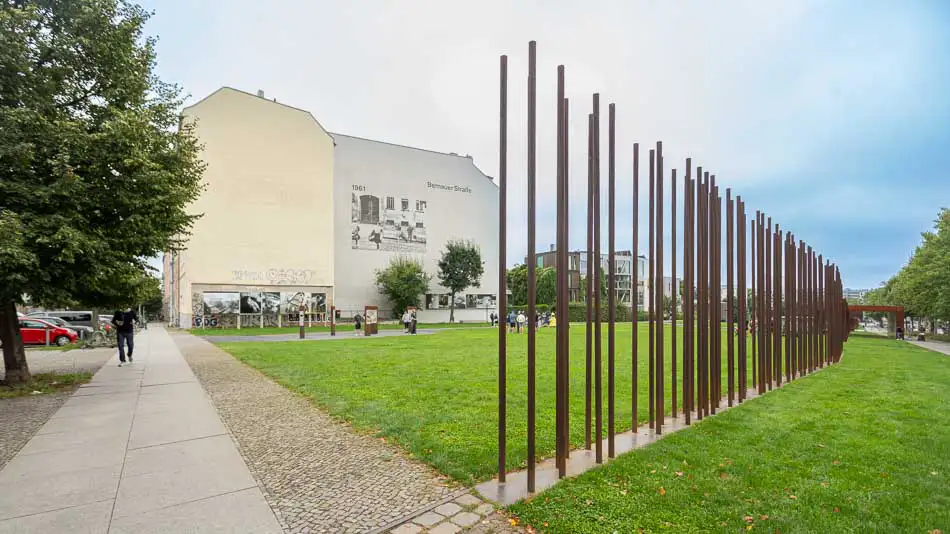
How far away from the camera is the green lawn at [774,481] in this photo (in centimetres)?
392

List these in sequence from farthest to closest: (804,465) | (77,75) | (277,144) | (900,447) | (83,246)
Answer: (277,144) → (77,75) → (83,246) → (900,447) → (804,465)

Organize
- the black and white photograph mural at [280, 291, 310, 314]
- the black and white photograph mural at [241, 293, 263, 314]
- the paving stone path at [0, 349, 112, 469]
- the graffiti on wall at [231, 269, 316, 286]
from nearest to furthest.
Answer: the paving stone path at [0, 349, 112, 469], the black and white photograph mural at [241, 293, 263, 314], the graffiti on wall at [231, 269, 316, 286], the black and white photograph mural at [280, 291, 310, 314]

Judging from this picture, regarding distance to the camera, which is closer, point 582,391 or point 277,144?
point 582,391

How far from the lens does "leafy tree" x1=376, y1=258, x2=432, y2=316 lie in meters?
49.0

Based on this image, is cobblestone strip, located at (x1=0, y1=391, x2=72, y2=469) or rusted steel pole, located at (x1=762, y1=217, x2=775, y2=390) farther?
rusted steel pole, located at (x1=762, y1=217, x2=775, y2=390)

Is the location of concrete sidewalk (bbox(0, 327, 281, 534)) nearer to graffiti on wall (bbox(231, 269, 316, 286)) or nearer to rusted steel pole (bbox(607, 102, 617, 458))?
rusted steel pole (bbox(607, 102, 617, 458))

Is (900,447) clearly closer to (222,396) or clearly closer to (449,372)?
(449,372)

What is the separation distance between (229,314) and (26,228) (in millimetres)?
32845

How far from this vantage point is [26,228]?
8.55 meters

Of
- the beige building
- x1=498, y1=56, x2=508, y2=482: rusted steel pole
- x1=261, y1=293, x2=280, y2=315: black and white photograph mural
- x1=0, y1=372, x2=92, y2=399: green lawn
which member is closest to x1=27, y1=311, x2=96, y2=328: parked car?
the beige building

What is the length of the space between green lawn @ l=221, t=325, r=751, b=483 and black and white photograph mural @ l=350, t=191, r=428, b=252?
35738mm

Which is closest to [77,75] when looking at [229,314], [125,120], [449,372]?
[125,120]

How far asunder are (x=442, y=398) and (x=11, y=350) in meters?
9.73

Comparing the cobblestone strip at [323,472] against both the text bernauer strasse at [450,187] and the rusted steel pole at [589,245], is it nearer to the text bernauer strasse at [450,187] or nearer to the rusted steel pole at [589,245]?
the rusted steel pole at [589,245]
